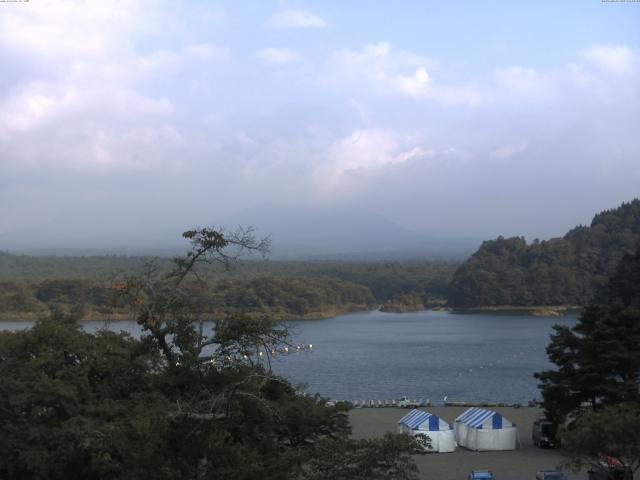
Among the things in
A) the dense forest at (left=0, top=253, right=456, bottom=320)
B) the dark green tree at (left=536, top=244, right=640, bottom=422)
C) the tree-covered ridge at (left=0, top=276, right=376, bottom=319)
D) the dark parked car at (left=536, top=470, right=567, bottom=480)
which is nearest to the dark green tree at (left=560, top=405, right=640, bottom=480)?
the dark parked car at (left=536, top=470, right=567, bottom=480)

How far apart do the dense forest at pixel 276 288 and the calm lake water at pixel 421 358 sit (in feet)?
8.41

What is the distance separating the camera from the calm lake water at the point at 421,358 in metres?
24.4

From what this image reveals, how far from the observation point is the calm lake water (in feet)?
80.0

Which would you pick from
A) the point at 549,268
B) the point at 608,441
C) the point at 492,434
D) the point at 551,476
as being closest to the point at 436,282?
the point at 549,268

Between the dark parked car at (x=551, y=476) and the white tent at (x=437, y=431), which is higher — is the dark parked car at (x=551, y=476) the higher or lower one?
the higher one

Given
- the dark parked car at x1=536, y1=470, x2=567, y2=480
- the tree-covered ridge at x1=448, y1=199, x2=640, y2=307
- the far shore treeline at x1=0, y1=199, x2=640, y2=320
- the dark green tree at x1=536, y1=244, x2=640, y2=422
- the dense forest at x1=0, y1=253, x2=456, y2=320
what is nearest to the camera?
the dark parked car at x1=536, y1=470, x2=567, y2=480

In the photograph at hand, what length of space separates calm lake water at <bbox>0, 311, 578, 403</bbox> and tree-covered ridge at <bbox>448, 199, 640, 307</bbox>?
7740 mm

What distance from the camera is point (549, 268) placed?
2525 inches

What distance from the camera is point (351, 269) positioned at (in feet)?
269

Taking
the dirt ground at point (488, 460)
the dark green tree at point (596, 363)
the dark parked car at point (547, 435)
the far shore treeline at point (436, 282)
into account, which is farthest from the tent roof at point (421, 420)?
the far shore treeline at point (436, 282)

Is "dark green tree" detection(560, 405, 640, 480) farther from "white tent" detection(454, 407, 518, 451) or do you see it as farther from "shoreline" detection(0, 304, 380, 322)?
"shoreline" detection(0, 304, 380, 322)

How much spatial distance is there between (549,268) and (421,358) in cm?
3394

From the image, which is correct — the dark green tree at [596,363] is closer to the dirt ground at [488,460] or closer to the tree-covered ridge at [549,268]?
the dirt ground at [488,460]

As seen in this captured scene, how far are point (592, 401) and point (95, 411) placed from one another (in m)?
8.40
